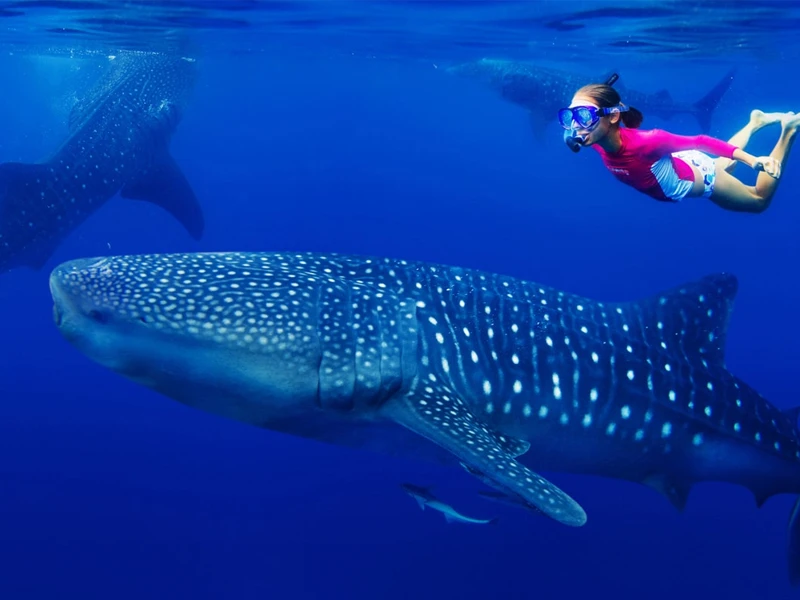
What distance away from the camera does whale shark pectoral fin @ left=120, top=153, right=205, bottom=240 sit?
12.6 meters

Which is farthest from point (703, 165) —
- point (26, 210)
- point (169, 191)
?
point (169, 191)

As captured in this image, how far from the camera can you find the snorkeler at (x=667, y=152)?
4711mm

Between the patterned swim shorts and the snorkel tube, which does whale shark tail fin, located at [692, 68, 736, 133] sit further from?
the snorkel tube

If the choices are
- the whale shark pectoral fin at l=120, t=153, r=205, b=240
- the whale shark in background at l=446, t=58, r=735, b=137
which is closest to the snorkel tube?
the whale shark pectoral fin at l=120, t=153, r=205, b=240

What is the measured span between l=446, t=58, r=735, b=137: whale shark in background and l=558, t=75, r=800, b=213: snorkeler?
1188 centimetres

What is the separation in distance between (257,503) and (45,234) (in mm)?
4922

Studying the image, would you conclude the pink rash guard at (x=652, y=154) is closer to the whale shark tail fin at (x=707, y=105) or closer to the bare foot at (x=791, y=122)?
the bare foot at (x=791, y=122)

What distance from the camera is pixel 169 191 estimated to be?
13344 mm

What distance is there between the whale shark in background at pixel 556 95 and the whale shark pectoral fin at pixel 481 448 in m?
14.2

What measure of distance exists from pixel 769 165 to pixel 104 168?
9733 mm

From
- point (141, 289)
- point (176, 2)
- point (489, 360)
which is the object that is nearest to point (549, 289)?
point (489, 360)

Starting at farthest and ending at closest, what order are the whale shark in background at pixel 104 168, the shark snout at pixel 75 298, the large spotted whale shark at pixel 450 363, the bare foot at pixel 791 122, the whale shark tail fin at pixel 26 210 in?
the whale shark in background at pixel 104 168, the whale shark tail fin at pixel 26 210, the bare foot at pixel 791 122, the large spotted whale shark at pixel 450 363, the shark snout at pixel 75 298

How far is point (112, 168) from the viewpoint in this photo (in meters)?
11.0

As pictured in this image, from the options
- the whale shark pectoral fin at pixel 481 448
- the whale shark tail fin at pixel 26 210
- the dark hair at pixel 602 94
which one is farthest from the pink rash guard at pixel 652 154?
the whale shark tail fin at pixel 26 210
